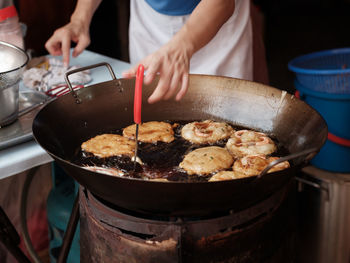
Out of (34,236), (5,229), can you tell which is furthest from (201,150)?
(34,236)

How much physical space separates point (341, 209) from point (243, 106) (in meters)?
0.95

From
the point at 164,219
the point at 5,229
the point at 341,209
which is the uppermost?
the point at 164,219

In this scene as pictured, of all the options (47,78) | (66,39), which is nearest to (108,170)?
(66,39)

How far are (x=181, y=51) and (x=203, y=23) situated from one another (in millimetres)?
221

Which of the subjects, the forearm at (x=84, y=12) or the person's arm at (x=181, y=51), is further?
the forearm at (x=84, y=12)

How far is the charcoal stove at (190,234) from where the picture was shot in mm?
1345

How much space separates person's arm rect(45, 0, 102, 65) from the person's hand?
34.1 inches

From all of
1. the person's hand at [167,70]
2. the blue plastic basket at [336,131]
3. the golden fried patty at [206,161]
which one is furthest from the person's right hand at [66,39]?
the blue plastic basket at [336,131]

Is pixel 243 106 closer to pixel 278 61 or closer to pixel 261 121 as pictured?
pixel 261 121

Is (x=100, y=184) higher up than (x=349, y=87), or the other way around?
(x=100, y=184)

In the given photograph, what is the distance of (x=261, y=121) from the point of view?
1.89 metres

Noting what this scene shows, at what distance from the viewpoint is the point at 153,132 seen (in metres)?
1.84

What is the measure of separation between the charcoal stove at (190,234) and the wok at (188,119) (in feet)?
0.14

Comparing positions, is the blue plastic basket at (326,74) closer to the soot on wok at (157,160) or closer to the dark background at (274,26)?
the soot on wok at (157,160)
